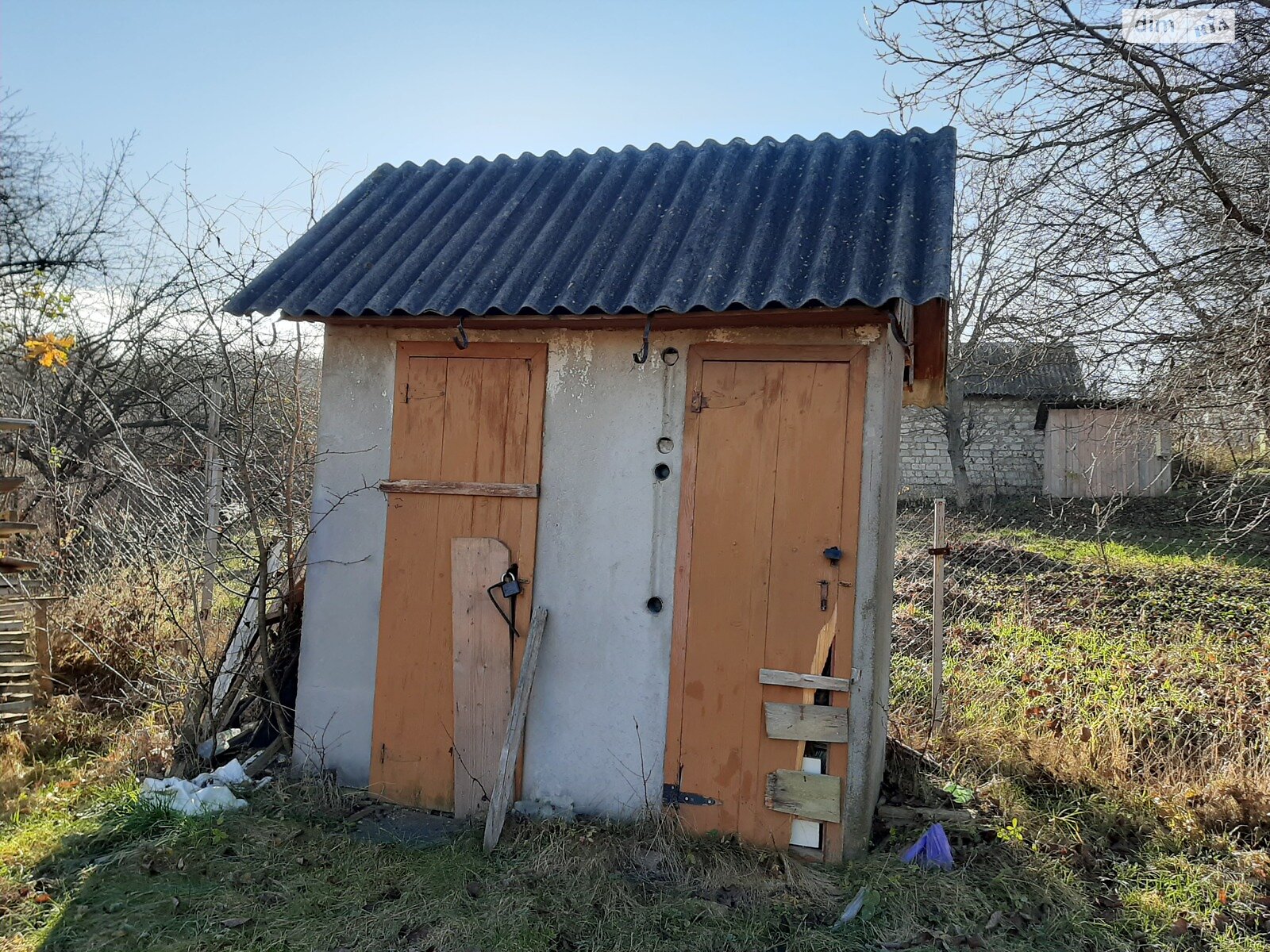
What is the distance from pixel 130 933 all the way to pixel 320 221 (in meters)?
4.51

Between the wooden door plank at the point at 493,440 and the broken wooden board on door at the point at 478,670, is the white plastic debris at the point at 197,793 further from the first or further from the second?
the wooden door plank at the point at 493,440

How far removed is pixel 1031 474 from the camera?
70.1 ft

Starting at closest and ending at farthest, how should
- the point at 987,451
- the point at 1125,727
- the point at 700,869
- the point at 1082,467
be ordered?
1. the point at 700,869
2. the point at 1125,727
3. the point at 1082,467
4. the point at 987,451

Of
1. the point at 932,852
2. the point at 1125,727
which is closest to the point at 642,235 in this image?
the point at 932,852

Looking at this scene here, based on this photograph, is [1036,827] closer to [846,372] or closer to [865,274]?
[846,372]

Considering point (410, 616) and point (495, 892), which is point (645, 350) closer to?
point (410, 616)

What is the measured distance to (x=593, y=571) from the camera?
496cm

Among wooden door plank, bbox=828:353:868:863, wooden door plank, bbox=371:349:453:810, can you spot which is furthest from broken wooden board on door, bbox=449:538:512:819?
wooden door plank, bbox=828:353:868:863

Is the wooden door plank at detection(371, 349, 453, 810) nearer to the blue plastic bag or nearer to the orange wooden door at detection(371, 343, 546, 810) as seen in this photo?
the orange wooden door at detection(371, 343, 546, 810)

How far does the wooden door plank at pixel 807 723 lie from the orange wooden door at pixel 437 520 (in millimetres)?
1540

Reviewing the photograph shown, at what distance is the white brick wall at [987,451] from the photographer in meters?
21.3

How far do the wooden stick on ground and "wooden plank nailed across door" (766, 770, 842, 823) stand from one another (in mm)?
1405

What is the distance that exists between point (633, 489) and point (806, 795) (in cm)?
191


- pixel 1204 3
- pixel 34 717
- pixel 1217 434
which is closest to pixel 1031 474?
pixel 1217 434
